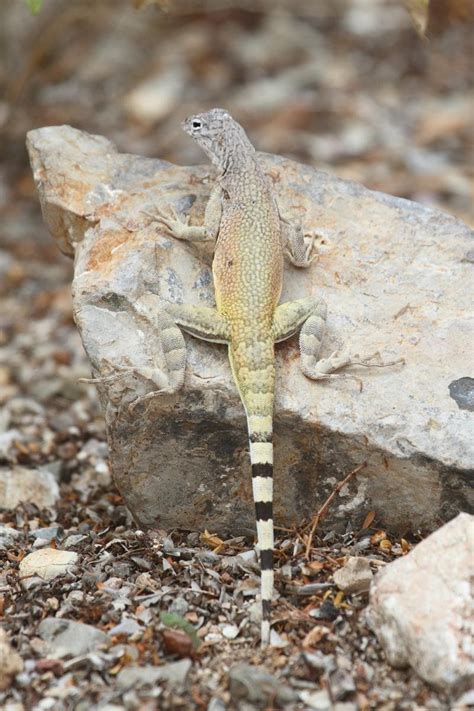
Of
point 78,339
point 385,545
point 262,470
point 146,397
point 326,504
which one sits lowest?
point 78,339

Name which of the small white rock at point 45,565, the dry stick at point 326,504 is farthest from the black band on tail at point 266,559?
the small white rock at point 45,565

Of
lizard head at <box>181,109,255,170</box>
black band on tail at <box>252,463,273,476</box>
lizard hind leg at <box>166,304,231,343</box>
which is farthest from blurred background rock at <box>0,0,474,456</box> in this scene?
black band on tail at <box>252,463,273,476</box>

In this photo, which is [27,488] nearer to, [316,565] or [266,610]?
[316,565]

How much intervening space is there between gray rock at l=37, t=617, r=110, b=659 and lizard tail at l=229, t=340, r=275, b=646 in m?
0.73

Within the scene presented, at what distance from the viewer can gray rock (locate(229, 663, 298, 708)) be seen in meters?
3.67

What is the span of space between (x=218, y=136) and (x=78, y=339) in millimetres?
2746

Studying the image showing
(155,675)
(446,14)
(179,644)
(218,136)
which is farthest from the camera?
(446,14)

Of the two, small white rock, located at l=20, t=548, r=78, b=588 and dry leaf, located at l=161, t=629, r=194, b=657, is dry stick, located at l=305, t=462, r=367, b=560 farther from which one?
small white rock, located at l=20, t=548, r=78, b=588

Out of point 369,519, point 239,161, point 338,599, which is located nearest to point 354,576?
point 338,599

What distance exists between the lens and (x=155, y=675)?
12.5ft

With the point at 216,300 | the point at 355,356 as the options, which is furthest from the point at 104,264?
the point at 355,356

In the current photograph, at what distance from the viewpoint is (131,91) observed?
10.7 metres

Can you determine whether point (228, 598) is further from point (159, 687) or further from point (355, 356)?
point (355, 356)

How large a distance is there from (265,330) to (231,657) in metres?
1.64
